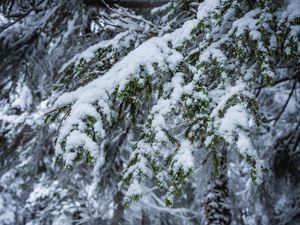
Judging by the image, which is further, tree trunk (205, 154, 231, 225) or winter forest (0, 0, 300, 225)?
tree trunk (205, 154, 231, 225)

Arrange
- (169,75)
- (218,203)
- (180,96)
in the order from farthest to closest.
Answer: (218,203) → (169,75) → (180,96)

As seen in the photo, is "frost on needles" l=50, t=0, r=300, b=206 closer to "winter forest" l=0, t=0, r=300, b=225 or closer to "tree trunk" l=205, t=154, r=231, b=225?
"winter forest" l=0, t=0, r=300, b=225

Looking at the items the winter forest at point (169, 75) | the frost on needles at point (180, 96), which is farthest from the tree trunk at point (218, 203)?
the frost on needles at point (180, 96)

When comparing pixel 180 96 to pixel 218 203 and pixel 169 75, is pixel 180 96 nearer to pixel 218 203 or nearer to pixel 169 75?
pixel 169 75

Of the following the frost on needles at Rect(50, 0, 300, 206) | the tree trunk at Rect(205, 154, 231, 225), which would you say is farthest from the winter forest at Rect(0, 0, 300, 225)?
the tree trunk at Rect(205, 154, 231, 225)

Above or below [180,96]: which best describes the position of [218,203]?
below

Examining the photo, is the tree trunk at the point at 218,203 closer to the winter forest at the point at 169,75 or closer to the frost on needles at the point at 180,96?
the winter forest at the point at 169,75

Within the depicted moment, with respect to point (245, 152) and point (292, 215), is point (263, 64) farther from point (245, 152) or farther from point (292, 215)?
point (292, 215)

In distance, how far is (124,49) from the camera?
3.19 metres

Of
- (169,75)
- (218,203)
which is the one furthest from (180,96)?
(218,203)

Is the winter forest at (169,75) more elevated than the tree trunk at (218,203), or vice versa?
the winter forest at (169,75)

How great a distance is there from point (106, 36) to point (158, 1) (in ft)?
3.02

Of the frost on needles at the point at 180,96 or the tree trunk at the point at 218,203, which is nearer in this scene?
the frost on needles at the point at 180,96

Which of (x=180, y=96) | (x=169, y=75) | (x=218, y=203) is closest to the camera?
(x=180, y=96)
